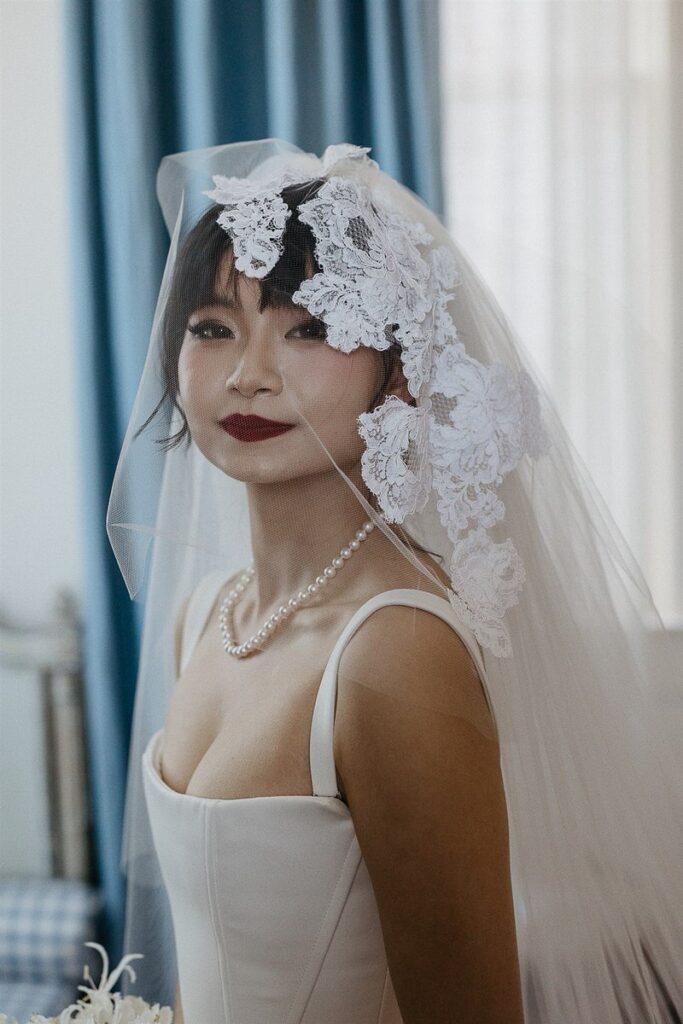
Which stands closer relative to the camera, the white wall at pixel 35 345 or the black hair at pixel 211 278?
the black hair at pixel 211 278

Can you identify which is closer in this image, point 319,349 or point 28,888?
point 319,349

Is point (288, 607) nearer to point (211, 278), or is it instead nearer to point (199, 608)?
point (199, 608)

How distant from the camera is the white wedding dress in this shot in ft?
2.62

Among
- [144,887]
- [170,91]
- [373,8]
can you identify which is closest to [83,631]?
[144,887]

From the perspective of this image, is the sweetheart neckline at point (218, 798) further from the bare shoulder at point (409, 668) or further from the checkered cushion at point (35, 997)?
the checkered cushion at point (35, 997)

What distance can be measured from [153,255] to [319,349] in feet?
3.68

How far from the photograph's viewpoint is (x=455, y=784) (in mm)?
751

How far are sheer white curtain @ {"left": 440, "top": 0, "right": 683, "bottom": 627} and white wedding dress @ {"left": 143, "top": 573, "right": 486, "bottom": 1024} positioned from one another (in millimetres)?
1260

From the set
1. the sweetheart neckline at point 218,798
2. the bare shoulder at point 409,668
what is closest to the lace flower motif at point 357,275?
the bare shoulder at point 409,668

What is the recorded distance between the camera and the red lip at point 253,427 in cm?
81

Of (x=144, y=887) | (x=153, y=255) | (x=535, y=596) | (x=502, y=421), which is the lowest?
(x=144, y=887)

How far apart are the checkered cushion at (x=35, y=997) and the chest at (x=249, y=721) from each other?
67 cm

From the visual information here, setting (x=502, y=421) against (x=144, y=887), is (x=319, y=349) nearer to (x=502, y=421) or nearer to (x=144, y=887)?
(x=502, y=421)

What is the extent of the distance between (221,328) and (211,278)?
5cm
